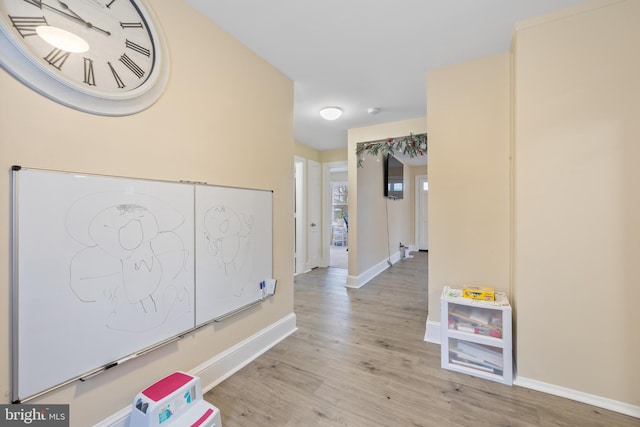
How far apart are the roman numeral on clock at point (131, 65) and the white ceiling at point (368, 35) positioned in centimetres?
63

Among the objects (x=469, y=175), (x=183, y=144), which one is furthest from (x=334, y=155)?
(x=183, y=144)

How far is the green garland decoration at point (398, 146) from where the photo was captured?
9.70 feet

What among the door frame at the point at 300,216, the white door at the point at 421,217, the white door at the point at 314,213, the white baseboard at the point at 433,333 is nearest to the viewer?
the white baseboard at the point at 433,333

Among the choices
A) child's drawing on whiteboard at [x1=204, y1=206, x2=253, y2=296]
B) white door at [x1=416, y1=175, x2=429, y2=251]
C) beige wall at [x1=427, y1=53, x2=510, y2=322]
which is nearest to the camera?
child's drawing on whiteboard at [x1=204, y1=206, x2=253, y2=296]

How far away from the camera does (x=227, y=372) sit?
190cm

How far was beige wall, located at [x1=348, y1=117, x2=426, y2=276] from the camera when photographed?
3752 mm

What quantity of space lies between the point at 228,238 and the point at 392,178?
416 centimetres

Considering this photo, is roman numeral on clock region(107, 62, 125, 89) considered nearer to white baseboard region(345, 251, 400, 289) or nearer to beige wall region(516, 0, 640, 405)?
beige wall region(516, 0, 640, 405)

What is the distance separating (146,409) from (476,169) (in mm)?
2664

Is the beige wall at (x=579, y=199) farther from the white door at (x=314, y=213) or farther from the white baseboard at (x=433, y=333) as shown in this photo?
the white door at (x=314, y=213)

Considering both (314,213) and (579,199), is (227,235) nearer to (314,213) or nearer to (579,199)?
(579,199)

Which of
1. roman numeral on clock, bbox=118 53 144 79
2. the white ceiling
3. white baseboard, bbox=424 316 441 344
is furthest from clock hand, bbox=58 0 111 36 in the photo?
white baseboard, bbox=424 316 441 344

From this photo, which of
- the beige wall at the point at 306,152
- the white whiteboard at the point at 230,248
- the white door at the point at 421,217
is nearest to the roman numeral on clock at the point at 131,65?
the white whiteboard at the point at 230,248

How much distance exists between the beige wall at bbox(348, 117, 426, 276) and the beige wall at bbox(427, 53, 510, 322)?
1.21m
